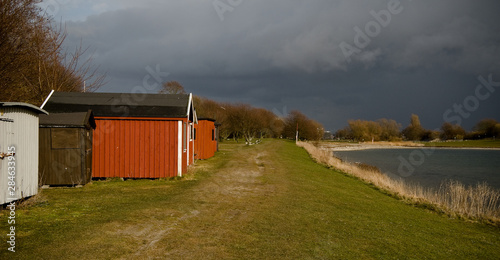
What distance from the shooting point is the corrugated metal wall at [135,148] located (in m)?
13.5

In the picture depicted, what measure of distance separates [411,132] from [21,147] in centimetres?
14040

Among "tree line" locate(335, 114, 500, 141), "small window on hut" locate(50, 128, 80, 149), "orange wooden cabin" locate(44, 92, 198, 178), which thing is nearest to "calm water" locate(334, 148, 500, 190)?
"orange wooden cabin" locate(44, 92, 198, 178)

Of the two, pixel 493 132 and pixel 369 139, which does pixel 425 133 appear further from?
pixel 369 139

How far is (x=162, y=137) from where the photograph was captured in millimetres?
13758

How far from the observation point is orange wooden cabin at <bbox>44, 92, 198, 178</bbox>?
13500 mm

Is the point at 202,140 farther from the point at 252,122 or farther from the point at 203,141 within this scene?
the point at 252,122

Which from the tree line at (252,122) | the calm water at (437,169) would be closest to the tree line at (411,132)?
the tree line at (252,122)

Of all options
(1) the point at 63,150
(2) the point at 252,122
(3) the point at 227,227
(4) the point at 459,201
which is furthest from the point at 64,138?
(2) the point at 252,122

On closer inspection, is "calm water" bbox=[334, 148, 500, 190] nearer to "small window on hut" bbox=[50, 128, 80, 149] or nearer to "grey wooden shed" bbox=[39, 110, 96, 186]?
"grey wooden shed" bbox=[39, 110, 96, 186]

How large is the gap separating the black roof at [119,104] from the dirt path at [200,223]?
154 inches

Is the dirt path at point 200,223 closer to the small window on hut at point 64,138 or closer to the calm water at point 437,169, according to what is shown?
the small window on hut at point 64,138

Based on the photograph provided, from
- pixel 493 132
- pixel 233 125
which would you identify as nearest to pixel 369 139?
pixel 493 132

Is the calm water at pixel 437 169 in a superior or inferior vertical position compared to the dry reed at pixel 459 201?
inferior

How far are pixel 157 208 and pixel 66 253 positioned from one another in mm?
3315
